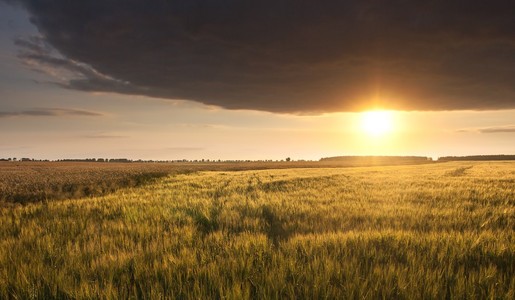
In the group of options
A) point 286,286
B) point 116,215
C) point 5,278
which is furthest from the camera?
point 116,215

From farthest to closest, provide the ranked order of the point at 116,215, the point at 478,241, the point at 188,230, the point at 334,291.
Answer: the point at 116,215, the point at 188,230, the point at 478,241, the point at 334,291

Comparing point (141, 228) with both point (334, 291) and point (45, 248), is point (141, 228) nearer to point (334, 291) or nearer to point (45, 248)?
point (45, 248)

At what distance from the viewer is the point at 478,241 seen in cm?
547

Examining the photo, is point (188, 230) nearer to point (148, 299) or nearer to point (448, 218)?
point (148, 299)

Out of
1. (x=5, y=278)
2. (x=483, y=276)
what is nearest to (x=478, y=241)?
(x=483, y=276)

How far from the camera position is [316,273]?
3.80m

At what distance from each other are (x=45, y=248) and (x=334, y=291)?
4774mm

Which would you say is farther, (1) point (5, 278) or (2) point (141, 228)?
(2) point (141, 228)

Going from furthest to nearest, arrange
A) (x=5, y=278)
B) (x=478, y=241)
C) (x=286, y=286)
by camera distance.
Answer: (x=478, y=241) → (x=5, y=278) → (x=286, y=286)

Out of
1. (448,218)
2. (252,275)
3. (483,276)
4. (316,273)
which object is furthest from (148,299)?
(448,218)

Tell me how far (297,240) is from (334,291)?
2.39 meters

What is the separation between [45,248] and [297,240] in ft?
13.4

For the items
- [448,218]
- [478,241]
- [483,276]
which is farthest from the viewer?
[448,218]

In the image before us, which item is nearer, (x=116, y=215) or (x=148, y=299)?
(x=148, y=299)
